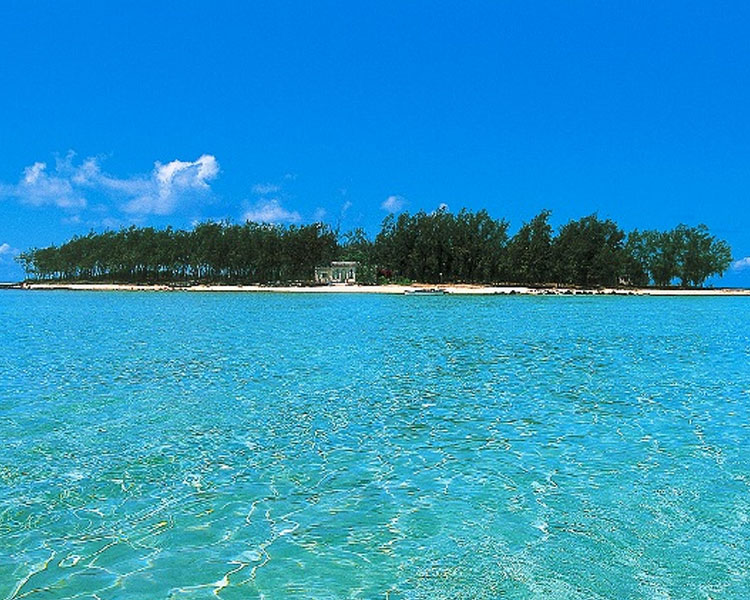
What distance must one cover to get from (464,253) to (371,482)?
12347 cm

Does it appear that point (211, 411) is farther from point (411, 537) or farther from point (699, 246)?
point (699, 246)

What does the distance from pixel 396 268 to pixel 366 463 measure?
128464mm

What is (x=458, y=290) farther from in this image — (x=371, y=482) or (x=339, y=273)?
(x=371, y=482)

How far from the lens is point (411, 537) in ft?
26.9

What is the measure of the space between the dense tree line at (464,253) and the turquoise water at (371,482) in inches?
4317

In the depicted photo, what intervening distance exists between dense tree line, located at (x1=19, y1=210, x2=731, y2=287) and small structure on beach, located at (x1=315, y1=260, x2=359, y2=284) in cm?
459

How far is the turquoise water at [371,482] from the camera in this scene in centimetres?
717

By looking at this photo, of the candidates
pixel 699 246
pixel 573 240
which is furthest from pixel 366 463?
pixel 699 246

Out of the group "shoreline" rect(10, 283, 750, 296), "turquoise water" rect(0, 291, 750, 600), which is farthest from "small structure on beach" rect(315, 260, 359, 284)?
"turquoise water" rect(0, 291, 750, 600)

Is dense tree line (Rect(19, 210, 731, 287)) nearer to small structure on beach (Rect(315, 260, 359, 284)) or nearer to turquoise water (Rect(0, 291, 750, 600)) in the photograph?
small structure on beach (Rect(315, 260, 359, 284))

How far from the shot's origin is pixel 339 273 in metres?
131

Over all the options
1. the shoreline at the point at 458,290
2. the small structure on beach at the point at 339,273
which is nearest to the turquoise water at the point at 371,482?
the shoreline at the point at 458,290

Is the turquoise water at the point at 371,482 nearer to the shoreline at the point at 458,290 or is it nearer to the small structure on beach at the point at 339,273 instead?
the shoreline at the point at 458,290

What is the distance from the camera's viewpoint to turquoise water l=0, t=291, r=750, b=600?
23.5ft
